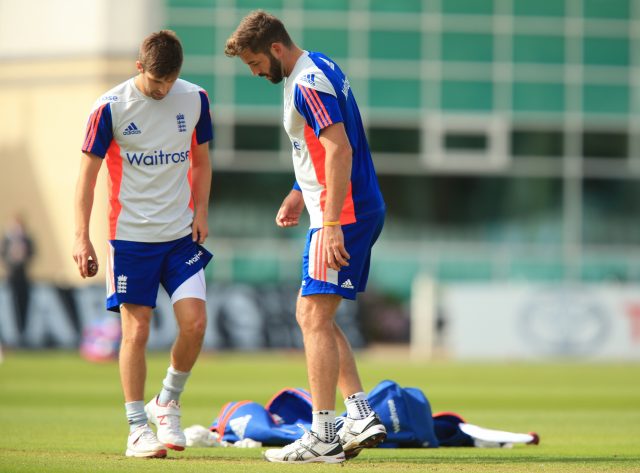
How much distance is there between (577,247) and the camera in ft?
109

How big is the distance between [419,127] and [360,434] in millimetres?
25627

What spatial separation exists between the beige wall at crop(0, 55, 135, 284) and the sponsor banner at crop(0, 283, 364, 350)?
9.87m

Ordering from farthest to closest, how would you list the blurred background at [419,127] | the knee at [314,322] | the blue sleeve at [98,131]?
the blurred background at [419,127] → the blue sleeve at [98,131] → the knee at [314,322]

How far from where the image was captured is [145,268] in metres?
8.16

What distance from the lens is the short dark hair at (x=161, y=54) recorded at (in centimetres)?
777

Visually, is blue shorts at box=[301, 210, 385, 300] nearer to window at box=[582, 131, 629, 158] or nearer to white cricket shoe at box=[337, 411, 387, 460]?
white cricket shoe at box=[337, 411, 387, 460]

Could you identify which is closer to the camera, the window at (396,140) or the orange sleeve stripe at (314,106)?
the orange sleeve stripe at (314,106)

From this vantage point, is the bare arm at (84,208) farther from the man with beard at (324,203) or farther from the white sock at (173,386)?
the man with beard at (324,203)

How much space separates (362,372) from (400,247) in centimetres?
1422

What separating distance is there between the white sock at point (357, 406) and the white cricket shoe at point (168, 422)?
3.36 feet

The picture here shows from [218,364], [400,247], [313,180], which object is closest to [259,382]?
[218,364]

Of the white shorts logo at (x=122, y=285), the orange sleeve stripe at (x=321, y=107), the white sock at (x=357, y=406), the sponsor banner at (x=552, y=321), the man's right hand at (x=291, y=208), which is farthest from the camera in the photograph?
the sponsor banner at (x=552, y=321)

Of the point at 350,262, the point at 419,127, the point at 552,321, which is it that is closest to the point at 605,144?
the point at 419,127

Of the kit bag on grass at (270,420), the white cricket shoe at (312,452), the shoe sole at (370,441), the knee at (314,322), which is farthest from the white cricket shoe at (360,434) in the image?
the kit bag on grass at (270,420)
